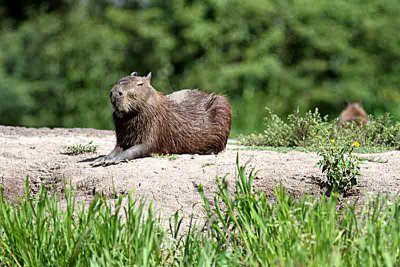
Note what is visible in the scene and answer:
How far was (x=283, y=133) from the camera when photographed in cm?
889

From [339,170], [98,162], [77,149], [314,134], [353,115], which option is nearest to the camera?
[339,170]

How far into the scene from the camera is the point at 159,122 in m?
7.12

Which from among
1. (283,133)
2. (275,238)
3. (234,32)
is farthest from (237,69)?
(275,238)

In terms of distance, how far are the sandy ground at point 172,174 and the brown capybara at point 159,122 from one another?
189 mm

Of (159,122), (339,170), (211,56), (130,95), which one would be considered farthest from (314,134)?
(211,56)

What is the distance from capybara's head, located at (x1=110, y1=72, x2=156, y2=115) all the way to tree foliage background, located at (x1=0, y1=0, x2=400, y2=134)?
679cm

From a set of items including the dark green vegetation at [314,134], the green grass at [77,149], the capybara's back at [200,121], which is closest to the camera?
the capybara's back at [200,121]

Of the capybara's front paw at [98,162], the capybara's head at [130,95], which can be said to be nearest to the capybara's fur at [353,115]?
the capybara's head at [130,95]

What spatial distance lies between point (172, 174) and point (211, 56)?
850 cm

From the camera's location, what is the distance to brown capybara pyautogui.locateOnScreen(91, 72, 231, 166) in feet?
22.8

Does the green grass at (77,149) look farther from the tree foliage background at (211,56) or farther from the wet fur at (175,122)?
the tree foliage background at (211,56)

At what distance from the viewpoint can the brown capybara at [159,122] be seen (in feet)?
22.8

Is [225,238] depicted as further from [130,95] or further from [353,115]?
[353,115]

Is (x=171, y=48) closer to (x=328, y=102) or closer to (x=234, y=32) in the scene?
(x=234, y=32)
